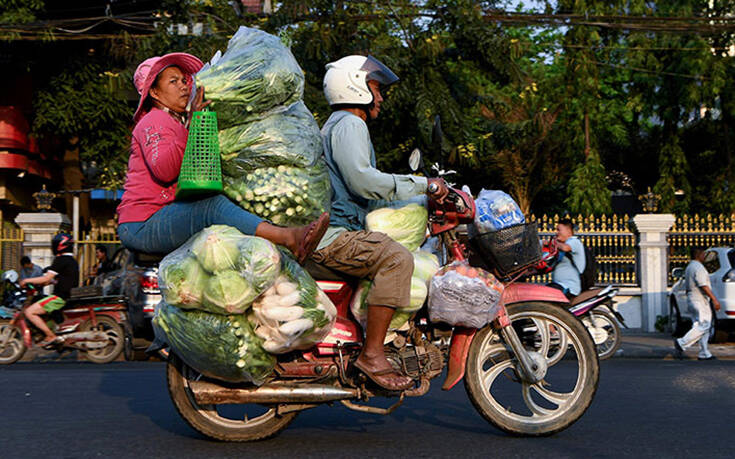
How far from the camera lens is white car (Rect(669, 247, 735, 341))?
13648mm

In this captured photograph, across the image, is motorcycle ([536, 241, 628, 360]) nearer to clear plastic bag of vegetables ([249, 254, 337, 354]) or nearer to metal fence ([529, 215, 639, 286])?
metal fence ([529, 215, 639, 286])

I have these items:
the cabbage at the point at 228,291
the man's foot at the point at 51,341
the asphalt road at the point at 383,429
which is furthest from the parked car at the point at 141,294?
the cabbage at the point at 228,291

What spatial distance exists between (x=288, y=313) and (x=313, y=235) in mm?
423

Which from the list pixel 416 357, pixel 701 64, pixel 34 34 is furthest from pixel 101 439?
pixel 701 64

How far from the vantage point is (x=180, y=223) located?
4.82m

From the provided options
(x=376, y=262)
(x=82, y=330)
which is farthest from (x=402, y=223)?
(x=82, y=330)

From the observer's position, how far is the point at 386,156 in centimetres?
1805

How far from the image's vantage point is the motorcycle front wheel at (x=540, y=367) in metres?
5.09

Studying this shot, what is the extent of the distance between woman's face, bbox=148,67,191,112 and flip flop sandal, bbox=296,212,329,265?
1265 millimetres

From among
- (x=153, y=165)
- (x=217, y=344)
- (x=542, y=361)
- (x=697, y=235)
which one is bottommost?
(x=542, y=361)

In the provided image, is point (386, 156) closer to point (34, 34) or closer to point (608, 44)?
point (34, 34)

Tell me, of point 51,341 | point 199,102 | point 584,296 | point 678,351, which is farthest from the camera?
point 678,351

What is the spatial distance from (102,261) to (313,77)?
202 inches

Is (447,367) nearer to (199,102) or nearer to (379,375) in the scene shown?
(379,375)
